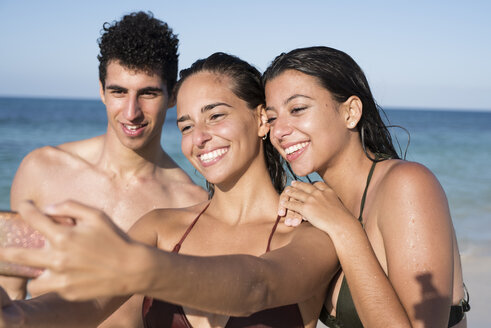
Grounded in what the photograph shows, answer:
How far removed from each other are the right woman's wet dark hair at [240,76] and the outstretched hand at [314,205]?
0.40m

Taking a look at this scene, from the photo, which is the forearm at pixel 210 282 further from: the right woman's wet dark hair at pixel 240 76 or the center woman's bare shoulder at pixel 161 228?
the right woman's wet dark hair at pixel 240 76

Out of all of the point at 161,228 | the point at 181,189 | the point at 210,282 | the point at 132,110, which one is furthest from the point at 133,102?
the point at 210,282

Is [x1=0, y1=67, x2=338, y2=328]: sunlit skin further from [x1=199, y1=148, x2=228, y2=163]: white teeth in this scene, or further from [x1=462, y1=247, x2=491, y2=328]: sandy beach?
[x1=462, y1=247, x2=491, y2=328]: sandy beach

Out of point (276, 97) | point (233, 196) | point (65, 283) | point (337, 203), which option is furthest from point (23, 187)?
point (65, 283)

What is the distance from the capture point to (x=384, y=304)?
9.04 feet

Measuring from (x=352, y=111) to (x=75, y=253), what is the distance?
7.70 feet

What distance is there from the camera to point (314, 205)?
9.78 ft

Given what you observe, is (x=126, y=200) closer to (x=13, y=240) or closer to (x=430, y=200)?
(x=430, y=200)

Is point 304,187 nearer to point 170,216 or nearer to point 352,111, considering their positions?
point 352,111

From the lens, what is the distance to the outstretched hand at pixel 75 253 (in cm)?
138

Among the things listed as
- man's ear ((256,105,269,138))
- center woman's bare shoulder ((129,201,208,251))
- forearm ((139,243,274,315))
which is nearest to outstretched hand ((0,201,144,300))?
forearm ((139,243,274,315))

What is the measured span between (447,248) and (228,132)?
1299 millimetres

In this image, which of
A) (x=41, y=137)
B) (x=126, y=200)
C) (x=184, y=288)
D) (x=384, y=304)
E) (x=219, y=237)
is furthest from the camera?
(x=41, y=137)

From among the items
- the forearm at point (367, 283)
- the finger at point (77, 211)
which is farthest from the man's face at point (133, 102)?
the finger at point (77, 211)
